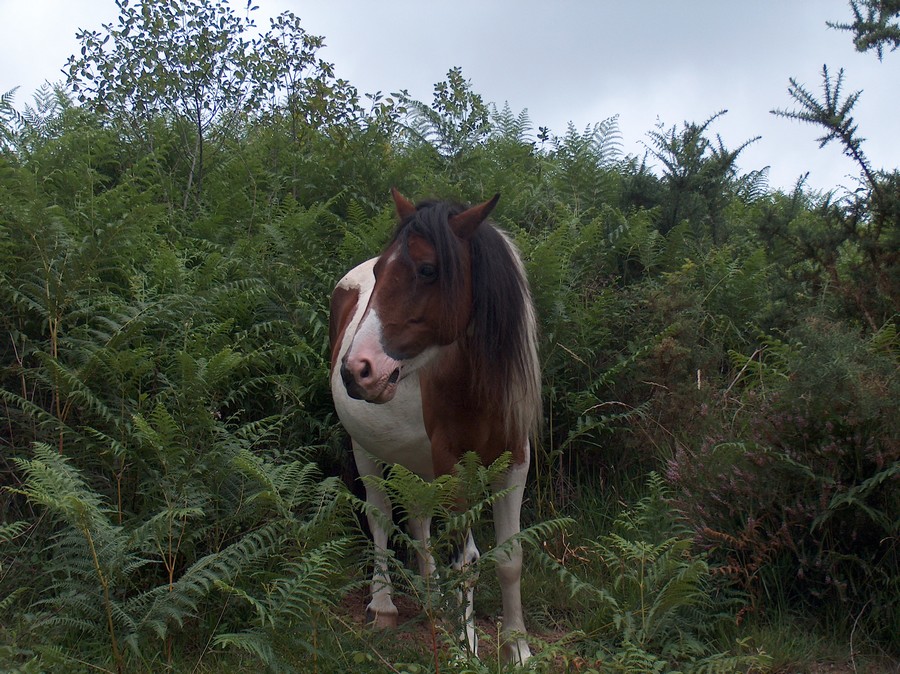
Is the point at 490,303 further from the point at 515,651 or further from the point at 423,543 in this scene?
the point at 515,651

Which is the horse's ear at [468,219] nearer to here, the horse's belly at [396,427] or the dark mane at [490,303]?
the dark mane at [490,303]

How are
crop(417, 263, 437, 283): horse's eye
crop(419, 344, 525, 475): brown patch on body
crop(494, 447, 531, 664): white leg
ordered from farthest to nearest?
1. crop(494, 447, 531, 664): white leg
2. crop(419, 344, 525, 475): brown patch on body
3. crop(417, 263, 437, 283): horse's eye

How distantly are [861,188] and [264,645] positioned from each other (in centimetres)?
418

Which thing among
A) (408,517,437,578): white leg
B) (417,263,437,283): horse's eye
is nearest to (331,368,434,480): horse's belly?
(408,517,437,578): white leg

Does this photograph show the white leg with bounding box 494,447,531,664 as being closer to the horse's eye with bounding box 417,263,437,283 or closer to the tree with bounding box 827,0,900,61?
the horse's eye with bounding box 417,263,437,283

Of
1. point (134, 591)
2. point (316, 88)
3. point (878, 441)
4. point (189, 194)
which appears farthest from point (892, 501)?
point (316, 88)

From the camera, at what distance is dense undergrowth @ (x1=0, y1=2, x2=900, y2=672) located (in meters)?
3.57

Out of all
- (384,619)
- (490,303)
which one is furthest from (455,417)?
(384,619)

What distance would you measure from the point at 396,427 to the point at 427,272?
1001 mm

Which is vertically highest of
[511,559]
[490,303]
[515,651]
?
[490,303]

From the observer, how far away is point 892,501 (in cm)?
374

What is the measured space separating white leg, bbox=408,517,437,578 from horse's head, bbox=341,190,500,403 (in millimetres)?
630

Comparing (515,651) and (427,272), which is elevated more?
(427,272)

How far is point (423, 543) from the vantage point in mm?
3299
